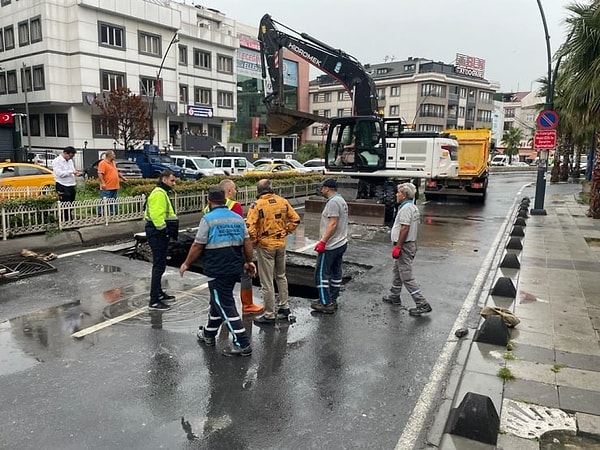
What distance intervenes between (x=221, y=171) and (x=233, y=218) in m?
20.5

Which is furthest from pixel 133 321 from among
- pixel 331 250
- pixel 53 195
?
pixel 53 195

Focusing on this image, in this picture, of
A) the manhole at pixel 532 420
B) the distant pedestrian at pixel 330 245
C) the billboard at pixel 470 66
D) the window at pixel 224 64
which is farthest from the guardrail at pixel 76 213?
the billboard at pixel 470 66

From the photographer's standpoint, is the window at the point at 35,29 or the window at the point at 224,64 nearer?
the window at the point at 35,29

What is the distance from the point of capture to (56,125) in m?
36.8

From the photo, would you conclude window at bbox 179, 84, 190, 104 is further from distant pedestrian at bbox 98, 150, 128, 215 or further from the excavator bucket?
distant pedestrian at bbox 98, 150, 128, 215

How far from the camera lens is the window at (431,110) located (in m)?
70.1

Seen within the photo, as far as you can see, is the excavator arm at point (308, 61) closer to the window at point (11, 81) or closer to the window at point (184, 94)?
the window at point (184, 94)

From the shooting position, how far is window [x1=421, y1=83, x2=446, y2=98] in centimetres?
6931

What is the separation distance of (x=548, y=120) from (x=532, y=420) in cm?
1352

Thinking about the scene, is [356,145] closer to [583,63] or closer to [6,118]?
[583,63]

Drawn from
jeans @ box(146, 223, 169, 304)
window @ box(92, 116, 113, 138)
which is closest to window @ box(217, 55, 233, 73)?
window @ box(92, 116, 113, 138)

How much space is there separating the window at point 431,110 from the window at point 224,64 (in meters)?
32.7

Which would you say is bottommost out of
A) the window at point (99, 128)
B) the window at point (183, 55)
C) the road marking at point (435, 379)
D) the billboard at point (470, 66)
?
the road marking at point (435, 379)

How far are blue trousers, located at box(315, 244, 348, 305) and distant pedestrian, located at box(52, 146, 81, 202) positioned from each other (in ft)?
23.4
